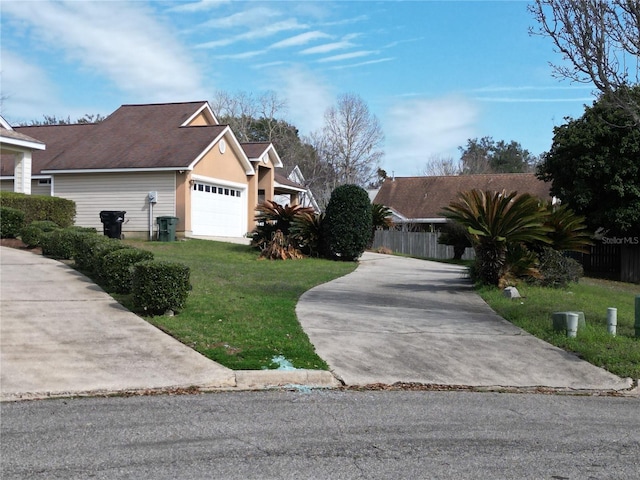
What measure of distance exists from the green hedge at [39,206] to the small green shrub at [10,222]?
2.86ft

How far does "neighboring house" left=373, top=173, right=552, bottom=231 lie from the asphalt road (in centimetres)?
3653

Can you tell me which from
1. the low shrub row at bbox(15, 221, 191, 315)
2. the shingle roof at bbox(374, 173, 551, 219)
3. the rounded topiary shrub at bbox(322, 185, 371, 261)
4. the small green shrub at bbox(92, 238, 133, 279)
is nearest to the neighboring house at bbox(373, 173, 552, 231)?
the shingle roof at bbox(374, 173, 551, 219)

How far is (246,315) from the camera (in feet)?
34.3

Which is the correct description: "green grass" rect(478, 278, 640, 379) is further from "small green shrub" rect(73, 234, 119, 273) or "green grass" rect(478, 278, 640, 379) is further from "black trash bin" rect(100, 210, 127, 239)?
"black trash bin" rect(100, 210, 127, 239)

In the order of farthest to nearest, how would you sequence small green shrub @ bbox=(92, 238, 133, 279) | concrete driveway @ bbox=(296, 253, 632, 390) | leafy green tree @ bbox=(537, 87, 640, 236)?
leafy green tree @ bbox=(537, 87, 640, 236)
small green shrub @ bbox=(92, 238, 133, 279)
concrete driveway @ bbox=(296, 253, 632, 390)

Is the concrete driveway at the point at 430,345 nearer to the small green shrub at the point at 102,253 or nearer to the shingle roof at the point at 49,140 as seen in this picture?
the small green shrub at the point at 102,253

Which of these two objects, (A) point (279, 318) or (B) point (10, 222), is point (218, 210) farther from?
(A) point (279, 318)

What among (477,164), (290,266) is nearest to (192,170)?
(290,266)

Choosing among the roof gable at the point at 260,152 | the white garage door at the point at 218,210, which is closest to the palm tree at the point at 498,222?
the white garage door at the point at 218,210

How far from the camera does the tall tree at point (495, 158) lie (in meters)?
77.1

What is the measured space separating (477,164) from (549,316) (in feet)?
222

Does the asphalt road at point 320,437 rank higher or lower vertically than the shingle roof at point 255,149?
lower

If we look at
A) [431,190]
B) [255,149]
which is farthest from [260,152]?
[431,190]

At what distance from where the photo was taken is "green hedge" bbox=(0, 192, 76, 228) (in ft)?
66.3
